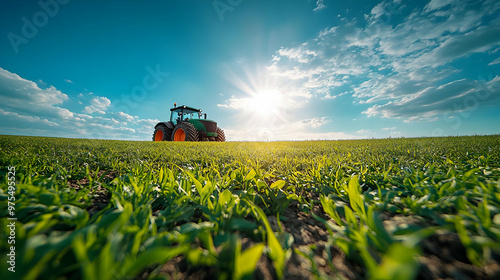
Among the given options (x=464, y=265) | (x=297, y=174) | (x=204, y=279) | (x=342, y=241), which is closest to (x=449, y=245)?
(x=464, y=265)

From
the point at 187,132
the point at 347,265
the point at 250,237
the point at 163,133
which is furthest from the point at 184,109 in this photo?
the point at 347,265

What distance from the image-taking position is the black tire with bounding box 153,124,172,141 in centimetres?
1058

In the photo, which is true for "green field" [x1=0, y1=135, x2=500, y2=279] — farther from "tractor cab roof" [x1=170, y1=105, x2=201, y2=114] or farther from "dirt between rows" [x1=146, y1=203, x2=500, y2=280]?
"tractor cab roof" [x1=170, y1=105, x2=201, y2=114]

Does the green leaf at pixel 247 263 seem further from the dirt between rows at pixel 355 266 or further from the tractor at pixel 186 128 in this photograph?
the tractor at pixel 186 128

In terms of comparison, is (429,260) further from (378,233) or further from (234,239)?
(234,239)

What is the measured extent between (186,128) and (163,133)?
2.75 meters

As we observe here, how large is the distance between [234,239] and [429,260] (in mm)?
746

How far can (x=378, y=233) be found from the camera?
771mm

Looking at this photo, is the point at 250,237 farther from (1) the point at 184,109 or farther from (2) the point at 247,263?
(1) the point at 184,109

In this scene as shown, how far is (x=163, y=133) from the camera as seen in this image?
10.6 m

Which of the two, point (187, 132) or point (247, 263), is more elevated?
point (187, 132)

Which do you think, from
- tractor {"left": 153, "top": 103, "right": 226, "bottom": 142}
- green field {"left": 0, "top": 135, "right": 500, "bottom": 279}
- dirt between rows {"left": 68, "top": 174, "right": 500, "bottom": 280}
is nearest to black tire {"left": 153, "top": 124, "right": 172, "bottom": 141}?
tractor {"left": 153, "top": 103, "right": 226, "bottom": 142}

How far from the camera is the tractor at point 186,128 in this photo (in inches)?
350

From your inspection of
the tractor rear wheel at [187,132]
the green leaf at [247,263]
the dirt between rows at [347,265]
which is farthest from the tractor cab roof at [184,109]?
the green leaf at [247,263]
